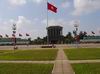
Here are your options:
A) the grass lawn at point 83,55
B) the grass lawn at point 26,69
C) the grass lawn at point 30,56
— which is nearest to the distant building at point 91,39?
the grass lawn at point 83,55

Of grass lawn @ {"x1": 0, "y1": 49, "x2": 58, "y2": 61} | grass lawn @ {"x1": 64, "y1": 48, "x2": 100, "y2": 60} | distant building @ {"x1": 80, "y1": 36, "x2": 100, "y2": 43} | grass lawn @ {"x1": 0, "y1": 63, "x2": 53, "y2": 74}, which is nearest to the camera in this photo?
grass lawn @ {"x1": 0, "y1": 63, "x2": 53, "y2": 74}

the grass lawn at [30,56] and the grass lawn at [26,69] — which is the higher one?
the grass lawn at [30,56]

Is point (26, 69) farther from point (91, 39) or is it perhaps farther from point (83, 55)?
point (91, 39)

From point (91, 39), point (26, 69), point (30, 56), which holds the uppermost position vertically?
point (91, 39)

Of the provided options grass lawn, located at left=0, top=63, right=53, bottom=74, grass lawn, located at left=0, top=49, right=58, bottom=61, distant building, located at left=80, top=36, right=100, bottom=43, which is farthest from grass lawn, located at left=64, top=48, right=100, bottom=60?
distant building, located at left=80, top=36, right=100, bottom=43

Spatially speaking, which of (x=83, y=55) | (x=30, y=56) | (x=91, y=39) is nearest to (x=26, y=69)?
(x=30, y=56)

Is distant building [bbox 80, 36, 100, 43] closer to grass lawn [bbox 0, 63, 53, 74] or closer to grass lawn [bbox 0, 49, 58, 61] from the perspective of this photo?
grass lawn [bbox 0, 49, 58, 61]

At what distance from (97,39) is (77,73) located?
577ft

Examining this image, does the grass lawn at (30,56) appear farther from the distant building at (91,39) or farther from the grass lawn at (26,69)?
the distant building at (91,39)

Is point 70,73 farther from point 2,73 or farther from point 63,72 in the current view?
point 2,73

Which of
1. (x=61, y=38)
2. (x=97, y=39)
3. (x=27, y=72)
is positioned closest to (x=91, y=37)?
(x=97, y=39)

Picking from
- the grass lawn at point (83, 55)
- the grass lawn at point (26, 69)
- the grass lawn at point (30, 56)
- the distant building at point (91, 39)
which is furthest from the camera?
the distant building at point (91, 39)

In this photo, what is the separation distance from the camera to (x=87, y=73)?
65.2 ft

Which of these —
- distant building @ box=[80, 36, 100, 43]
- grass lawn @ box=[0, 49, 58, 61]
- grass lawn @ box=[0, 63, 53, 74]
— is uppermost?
distant building @ box=[80, 36, 100, 43]
